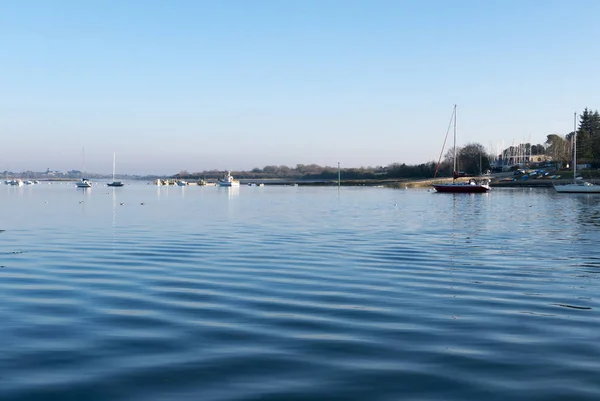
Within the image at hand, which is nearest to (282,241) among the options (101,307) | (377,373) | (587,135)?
(101,307)

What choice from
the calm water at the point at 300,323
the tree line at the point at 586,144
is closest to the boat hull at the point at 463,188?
the tree line at the point at 586,144

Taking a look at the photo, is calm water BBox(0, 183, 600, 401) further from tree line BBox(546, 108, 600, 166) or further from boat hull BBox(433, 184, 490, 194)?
tree line BBox(546, 108, 600, 166)

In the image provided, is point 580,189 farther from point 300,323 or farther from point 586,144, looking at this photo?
point 300,323

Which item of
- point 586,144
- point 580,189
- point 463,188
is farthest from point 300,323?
point 586,144

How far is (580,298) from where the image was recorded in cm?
1405

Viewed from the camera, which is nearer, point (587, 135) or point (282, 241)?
point (282, 241)

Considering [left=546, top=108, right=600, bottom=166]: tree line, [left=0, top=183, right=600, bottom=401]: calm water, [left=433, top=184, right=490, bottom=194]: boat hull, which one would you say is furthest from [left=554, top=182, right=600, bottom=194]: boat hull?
[left=0, top=183, right=600, bottom=401]: calm water

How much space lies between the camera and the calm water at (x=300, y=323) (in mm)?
8031

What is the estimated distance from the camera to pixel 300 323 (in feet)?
37.9

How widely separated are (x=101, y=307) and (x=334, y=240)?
53.4 ft

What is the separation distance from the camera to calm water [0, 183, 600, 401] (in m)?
8.03

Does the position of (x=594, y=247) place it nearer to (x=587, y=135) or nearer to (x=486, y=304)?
(x=486, y=304)

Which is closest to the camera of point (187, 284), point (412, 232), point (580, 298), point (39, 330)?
point (39, 330)

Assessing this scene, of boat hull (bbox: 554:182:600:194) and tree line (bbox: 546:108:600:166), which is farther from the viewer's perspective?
tree line (bbox: 546:108:600:166)
